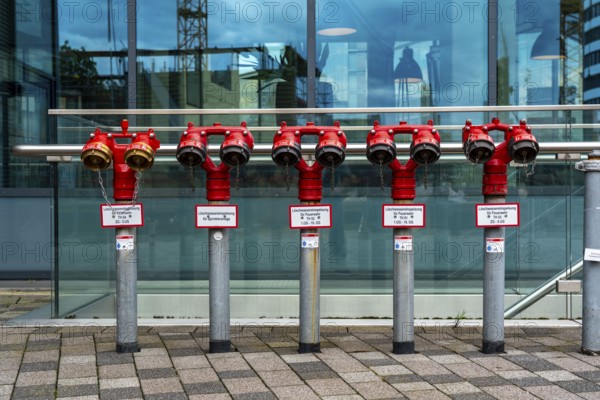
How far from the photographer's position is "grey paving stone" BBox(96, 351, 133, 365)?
5.51 metres

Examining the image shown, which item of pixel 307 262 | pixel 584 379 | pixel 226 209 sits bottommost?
pixel 584 379

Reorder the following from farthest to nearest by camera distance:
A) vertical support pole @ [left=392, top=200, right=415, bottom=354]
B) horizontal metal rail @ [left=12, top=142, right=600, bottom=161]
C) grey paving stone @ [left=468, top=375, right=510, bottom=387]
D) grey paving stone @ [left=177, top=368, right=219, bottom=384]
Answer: horizontal metal rail @ [left=12, top=142, right=600, bottom=161], vertical support pole @ [left=392, top=200, right=415, bottom=354], grey paving stone @ [left=177, top=368, right=219, bottom=384], grey paving stone @ [left=468, top=375, right=510, bottom=387]

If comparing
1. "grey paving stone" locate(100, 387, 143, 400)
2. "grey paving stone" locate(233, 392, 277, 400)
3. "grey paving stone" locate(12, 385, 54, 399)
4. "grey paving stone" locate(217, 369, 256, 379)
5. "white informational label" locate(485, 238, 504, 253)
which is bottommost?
"grey paving stone" locate(12, 385, 54, 399)

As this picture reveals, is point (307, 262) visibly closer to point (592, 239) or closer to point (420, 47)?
point (592, 239)

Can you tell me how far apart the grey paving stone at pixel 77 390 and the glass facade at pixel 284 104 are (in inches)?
96.8

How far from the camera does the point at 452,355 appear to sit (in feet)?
18.7

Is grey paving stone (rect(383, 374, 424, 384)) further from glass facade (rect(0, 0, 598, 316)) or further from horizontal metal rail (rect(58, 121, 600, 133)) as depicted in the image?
horizontal metal rail (rect(58, 121, 600, 133))

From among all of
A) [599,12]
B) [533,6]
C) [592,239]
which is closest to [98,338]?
[592,239]

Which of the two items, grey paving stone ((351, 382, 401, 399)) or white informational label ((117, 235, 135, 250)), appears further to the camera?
white informational label ((117, 235, 135, 250))

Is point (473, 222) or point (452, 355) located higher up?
point (473, 222)

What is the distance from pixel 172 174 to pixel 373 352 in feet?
8.99

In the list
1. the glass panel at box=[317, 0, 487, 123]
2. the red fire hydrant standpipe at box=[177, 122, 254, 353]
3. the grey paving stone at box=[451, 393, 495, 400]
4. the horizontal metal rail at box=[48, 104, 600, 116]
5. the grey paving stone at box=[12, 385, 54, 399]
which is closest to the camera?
the grey paving stone at box=[451, 393, 495, 400]

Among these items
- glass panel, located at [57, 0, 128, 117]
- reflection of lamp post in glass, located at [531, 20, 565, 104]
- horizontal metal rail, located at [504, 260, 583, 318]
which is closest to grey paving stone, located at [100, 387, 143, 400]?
horizontal metal rail, located at [504, 260, 583, 318]

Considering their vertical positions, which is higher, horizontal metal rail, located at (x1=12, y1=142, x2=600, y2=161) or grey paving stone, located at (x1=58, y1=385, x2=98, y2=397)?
horizontal metal rail, located at (x1=12, y1=142, x2=600, y2=161)
